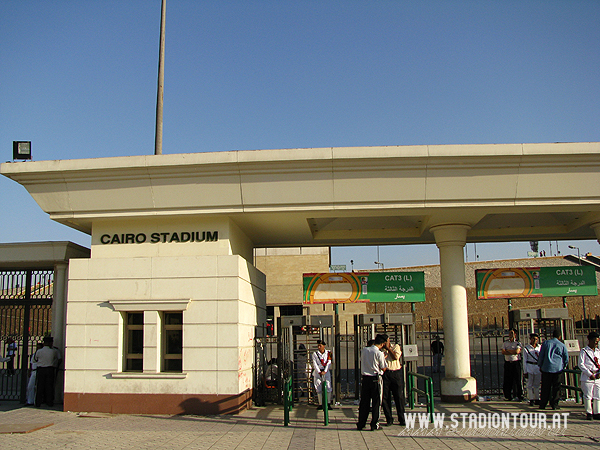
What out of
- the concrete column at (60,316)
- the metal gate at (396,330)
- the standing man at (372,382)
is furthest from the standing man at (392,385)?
the concrete column at (60,316)

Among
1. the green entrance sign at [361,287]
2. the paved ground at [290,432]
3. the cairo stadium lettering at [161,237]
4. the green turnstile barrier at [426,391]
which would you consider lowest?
the paved ground at [290,432]

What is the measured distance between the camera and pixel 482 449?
8305mm

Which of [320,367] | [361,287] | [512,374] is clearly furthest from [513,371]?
[320,367]

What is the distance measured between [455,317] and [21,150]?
11.2 meters

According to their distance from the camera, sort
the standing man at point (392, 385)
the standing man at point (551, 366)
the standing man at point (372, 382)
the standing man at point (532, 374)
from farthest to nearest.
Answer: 1. the standing man at point (532, 374)
2. the standing man at point (551, 366)
3. the standing man at point (392, 385)
4. the standing man at point (372, 382)

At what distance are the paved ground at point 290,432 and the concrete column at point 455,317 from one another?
31.9 inches

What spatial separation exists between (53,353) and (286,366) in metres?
5.84

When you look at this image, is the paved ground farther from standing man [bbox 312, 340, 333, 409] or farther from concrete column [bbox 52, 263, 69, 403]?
concrete column [bbox 52, 263, 69, 403]

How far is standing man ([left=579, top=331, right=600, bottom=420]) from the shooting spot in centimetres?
1062

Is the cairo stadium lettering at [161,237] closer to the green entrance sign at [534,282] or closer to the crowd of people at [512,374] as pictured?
the crowd of people at [512,374]

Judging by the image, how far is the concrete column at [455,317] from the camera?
13.1m

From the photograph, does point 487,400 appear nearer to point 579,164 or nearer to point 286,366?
point 286,366

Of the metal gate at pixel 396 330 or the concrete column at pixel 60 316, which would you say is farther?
the concrete column at pixel 60 316

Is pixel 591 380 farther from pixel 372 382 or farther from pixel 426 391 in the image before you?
pixel 372 382
